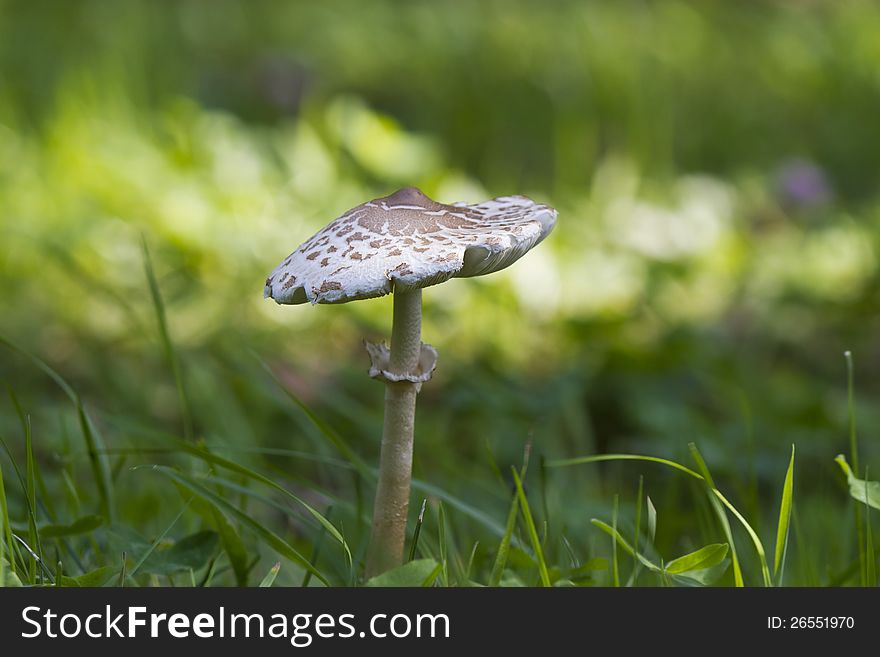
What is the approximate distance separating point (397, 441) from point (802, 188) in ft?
13.4

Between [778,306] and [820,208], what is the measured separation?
1215 millimetres

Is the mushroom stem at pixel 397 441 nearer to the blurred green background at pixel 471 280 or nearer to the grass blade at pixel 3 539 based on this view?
the blurred green background at pixel 471 280

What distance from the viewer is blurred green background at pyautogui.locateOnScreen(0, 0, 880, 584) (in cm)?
290

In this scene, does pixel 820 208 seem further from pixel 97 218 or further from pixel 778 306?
pixel 97 218

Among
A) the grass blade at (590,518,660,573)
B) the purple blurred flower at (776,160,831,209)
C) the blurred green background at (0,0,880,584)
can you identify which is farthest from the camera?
the purple blurred flower at (776,160,831,209)

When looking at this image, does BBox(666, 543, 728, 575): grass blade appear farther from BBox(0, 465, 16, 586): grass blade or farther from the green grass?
BBox(0, 465, 16, 586): grass blade

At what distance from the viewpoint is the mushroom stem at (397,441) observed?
5.35 ft

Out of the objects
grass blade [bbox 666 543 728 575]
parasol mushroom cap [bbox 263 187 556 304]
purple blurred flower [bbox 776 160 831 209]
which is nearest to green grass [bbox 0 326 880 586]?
grass blade [bbox 666 543 728 575]

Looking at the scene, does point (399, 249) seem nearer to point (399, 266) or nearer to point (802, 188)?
point (399, 266)

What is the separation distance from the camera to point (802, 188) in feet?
16.5

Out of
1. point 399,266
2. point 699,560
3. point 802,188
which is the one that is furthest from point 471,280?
point 399,266

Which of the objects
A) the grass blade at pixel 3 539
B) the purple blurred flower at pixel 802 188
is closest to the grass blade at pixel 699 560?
the grass blade at pixel 3 539

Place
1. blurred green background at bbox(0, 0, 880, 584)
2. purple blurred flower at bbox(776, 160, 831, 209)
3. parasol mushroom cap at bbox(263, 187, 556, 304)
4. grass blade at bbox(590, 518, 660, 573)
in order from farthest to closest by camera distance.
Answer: purple blurred flower at bbox(776, 160, 831, 209), blurred green background at bbox(0, 0, 880, 584), grass blade at bbox(590, 518, 660, 573), parasol mushroom cap at bbox(263, 187, 556, 304)

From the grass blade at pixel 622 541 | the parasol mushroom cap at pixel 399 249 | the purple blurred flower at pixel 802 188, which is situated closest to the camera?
the parasol mushroom cap at pixel 399 249
